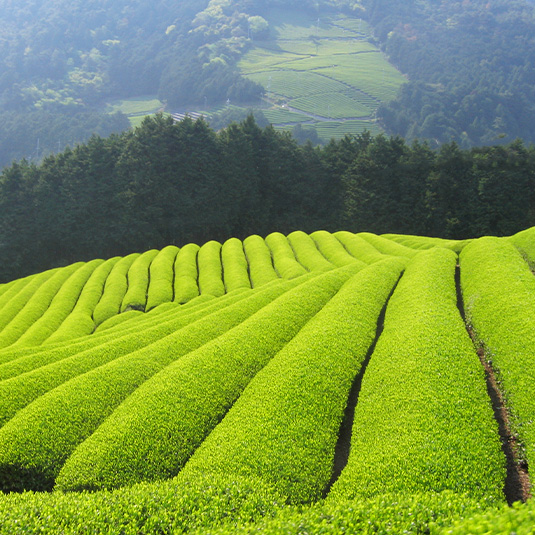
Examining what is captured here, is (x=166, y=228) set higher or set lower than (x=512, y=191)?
lower

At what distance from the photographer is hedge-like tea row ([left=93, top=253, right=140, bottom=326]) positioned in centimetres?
3525

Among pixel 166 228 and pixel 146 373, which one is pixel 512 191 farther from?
pixel 146 373

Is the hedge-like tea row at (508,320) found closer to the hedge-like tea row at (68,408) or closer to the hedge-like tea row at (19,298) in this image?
the hedge-like tea row at (68,408)

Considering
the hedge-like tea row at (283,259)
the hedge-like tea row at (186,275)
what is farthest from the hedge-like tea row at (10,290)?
the hedge-like tea row at (283,259)

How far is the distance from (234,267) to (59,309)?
1771 cm

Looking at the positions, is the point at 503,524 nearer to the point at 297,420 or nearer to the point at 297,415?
the point at 297,420

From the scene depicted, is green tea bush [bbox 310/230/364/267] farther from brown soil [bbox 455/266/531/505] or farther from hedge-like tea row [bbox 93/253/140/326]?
brown soil [bbox 455/266/531/505]

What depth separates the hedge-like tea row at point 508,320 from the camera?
1224cm

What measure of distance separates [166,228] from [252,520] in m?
64.5

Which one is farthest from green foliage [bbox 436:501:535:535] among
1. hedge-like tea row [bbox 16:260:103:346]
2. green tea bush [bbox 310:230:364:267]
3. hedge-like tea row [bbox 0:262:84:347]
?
hedge-like tea row [bbox 0:262:84:347]

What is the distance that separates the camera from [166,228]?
6944 centimetres

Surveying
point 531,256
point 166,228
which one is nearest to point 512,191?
point 531,256

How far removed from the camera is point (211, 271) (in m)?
42.5

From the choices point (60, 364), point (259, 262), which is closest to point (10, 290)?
point (259, 262)
